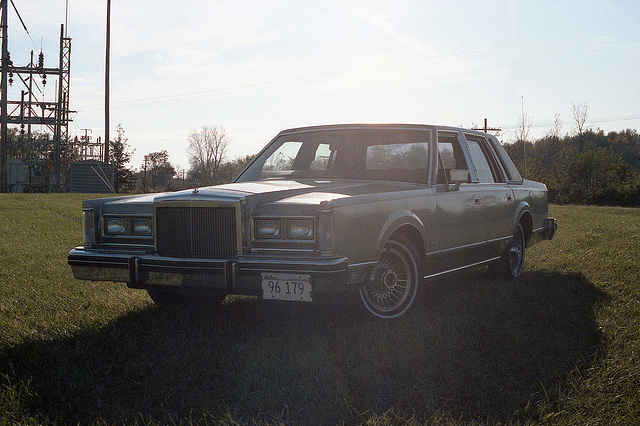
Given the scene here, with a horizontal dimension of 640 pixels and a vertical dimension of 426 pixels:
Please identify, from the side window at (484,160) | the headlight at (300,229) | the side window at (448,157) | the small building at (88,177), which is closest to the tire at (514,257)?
the side window at (484,160)

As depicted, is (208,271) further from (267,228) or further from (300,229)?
A: (300,229)

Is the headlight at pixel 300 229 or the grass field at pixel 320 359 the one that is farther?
the headlight at pixel 300 229

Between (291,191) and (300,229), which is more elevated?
(291,191)

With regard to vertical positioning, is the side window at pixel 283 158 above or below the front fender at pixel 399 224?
above

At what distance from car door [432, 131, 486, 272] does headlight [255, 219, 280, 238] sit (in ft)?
5.47

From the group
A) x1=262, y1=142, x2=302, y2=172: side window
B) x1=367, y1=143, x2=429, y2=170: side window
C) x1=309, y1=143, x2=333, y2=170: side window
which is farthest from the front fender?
x1=262, y1=142, x2=302, y2=172: side window

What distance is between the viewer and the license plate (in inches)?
161

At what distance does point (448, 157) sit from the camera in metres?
6.19

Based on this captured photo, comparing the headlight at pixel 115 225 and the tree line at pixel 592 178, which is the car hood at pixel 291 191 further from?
the tree line at pixel 592 178

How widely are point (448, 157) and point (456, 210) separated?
63 centimetres

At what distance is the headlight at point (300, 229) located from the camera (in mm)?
4254

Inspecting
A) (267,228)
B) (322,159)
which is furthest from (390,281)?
(322,159)

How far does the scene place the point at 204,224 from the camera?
454 cm

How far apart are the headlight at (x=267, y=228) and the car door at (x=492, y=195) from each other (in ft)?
9.49
